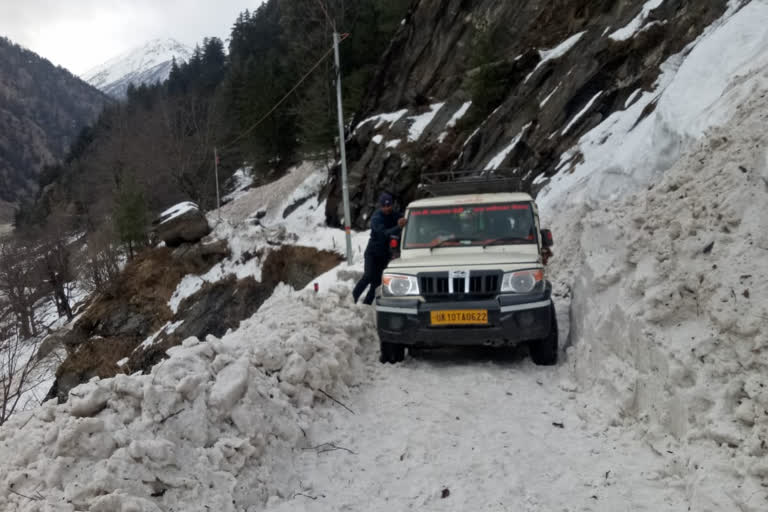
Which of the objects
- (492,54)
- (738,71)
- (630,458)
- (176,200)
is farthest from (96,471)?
(176,200)

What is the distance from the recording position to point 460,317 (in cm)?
570

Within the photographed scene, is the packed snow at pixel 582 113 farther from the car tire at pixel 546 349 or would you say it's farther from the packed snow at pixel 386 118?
the packed snow at pixel 386 118

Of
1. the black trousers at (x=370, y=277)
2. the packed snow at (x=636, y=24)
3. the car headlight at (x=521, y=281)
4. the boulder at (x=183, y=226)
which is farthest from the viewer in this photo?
the boulder at (x=183, y=226)

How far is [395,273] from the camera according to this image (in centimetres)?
617

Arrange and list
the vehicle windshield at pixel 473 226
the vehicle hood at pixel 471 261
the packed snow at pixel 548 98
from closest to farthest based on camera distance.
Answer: the vehicle hood at pixel 471 261, the vehicle windshield at pixel 473 226, the packed snow at pixel 548 98

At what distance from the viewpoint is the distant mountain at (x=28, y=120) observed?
13675cm

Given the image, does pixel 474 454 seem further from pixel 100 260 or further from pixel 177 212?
pixel 100 260

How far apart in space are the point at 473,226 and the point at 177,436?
456cm

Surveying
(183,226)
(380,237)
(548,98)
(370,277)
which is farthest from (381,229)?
(183,226)

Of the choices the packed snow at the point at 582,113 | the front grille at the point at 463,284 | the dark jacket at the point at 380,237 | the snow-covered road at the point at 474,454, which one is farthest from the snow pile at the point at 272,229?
the snow-covered road at the point at 474,454

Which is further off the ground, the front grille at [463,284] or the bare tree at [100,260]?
the front grille at [463,284]

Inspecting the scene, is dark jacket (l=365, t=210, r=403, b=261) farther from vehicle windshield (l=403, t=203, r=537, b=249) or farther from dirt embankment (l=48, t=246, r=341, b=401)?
dirt embankment (l=48, t=246, r=341, b=401)

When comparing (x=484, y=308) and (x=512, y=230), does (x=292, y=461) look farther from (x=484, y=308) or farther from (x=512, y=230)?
(x=512, y=230)

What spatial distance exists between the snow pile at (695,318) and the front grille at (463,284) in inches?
42.8
